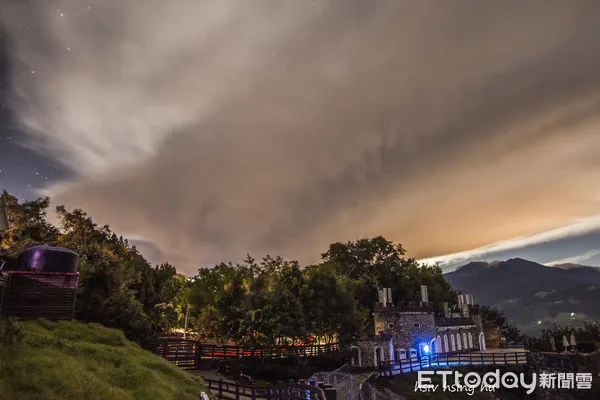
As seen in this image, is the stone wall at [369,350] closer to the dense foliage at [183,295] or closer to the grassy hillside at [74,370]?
the dense foliage at [183,295]

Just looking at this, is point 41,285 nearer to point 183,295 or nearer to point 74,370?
point 74,370

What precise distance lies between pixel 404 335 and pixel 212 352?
18.5 metres

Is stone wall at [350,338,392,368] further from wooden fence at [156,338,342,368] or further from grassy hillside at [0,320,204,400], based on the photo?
grassy hillside at [0,320,204,400]

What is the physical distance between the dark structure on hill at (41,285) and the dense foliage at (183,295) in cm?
215

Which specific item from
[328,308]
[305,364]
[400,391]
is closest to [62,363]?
[305,364]

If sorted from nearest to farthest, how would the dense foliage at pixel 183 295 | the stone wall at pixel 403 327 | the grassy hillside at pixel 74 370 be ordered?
1. the grassy hillside at pixel 74 370
2. the dense foliage at pixel 183 295
3. the stone wall at pixel 403 327

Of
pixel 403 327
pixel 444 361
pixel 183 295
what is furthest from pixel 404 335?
pixel 183 295

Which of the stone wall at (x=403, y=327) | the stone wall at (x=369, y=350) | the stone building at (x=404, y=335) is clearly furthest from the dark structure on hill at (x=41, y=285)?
the stone wall at (x=403, y=327)

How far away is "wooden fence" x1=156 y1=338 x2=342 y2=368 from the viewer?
94.7 ft

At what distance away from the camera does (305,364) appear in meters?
30.8

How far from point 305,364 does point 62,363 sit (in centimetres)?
2187

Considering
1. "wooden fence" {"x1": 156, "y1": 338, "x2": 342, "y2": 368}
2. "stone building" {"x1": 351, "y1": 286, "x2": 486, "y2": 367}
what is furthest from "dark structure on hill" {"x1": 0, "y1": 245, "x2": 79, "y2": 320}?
"stone building" {"x1": 351, "y1": 286, "x2": 486, "y2": 367}

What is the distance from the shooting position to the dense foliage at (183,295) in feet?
82.8

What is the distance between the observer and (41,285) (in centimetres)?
2011
